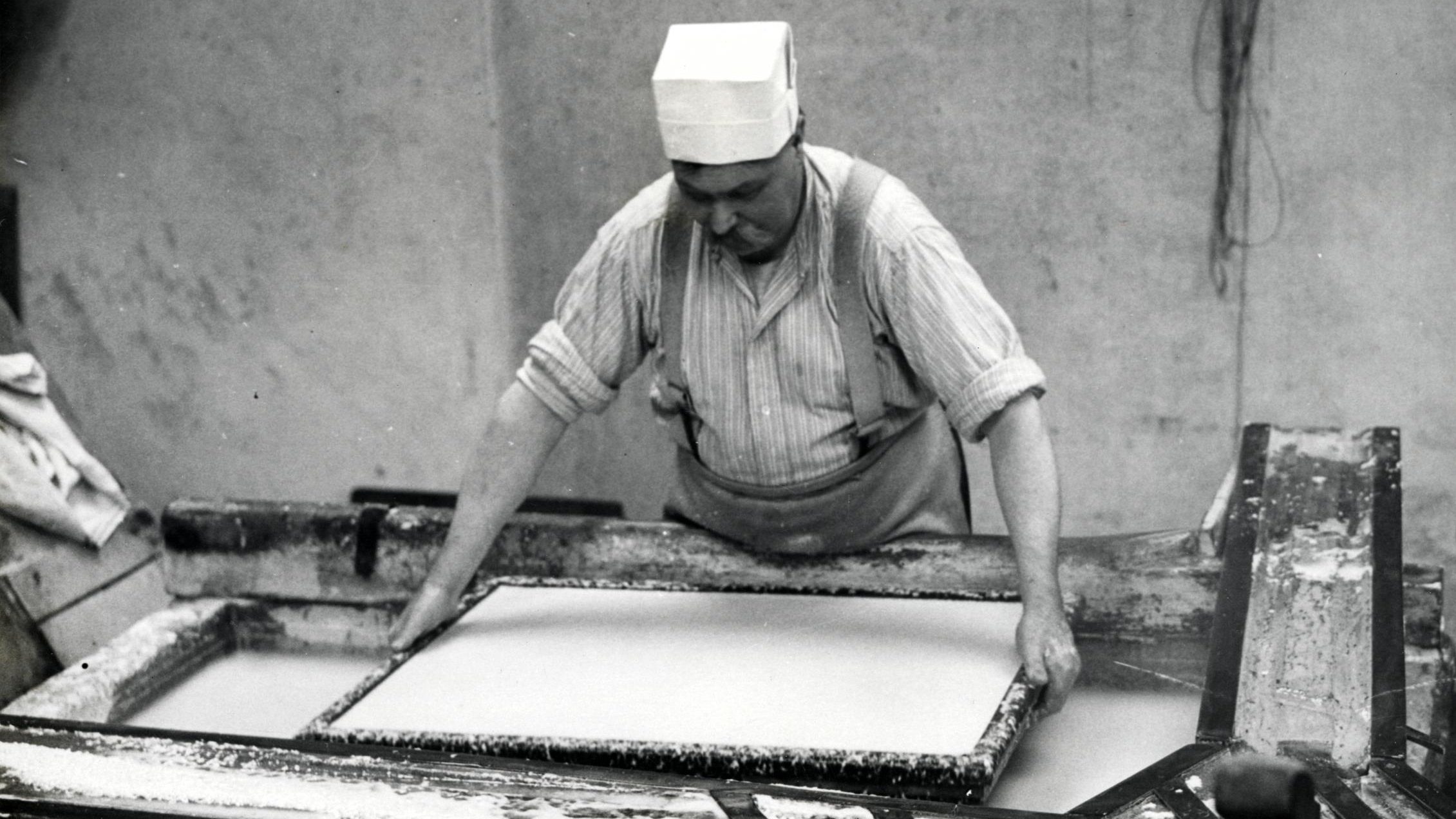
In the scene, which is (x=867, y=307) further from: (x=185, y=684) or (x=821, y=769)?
(x=185, y=684)

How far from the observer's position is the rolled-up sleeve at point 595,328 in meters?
2.49

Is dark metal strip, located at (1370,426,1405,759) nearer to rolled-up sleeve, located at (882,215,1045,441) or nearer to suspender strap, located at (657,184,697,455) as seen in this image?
rolled-up sleeve, located at (882,215,1045,441)

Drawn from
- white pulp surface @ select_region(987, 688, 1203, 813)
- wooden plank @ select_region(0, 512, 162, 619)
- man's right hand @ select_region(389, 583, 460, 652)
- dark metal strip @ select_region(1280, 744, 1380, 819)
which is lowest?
white pulp surface @ select_region(987, 688, 1203, 813)

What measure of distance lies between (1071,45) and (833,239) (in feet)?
4.96

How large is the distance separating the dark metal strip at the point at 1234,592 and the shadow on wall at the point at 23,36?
130 inches

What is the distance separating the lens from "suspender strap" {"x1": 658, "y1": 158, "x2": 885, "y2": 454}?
2.39 m

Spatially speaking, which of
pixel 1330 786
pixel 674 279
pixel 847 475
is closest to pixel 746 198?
pixel 674 279

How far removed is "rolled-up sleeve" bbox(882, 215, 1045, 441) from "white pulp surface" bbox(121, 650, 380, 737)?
3.26ft

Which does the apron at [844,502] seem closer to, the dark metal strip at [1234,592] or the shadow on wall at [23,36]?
the dark metal strip at [1234,592]

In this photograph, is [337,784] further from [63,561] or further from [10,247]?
[10,247]

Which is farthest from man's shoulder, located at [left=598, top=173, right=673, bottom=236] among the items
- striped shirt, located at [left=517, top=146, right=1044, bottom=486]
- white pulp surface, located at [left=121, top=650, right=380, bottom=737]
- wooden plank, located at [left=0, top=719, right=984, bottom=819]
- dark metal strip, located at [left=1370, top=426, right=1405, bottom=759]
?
dark metal strip, located at [left=1370, top=426, right=1405, bottom=759]

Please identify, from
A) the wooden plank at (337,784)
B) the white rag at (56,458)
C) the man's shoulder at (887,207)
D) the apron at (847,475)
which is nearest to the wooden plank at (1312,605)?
the wooden plank at (337,784)

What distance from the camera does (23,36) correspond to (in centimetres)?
434

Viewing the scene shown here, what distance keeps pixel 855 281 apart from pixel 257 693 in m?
1.12
